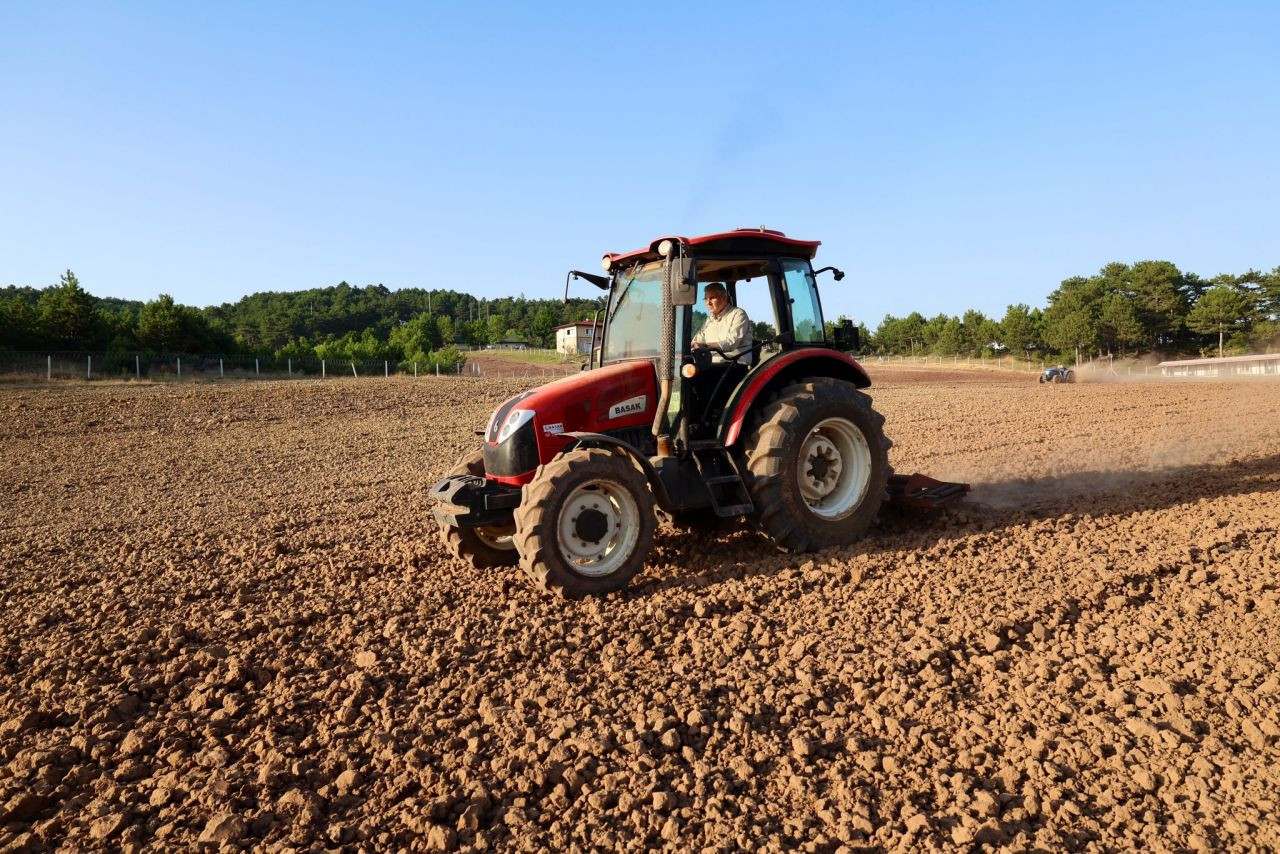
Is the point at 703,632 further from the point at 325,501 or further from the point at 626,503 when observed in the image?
the point at 325,501

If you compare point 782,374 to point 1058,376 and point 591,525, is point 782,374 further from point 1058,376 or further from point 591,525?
point 1058,376

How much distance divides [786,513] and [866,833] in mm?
2917

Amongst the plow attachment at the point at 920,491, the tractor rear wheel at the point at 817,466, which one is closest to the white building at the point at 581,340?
the tractor rear wheel at the point at 817,466

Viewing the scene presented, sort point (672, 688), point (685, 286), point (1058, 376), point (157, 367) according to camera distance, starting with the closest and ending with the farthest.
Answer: point (672, 688)
point (685, 286)
point (157, 367)
point (1058, 376)

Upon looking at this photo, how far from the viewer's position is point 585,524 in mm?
4762

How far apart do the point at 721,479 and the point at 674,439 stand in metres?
0.42

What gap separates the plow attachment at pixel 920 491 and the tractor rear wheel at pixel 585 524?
96.1 inches

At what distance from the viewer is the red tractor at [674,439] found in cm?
476

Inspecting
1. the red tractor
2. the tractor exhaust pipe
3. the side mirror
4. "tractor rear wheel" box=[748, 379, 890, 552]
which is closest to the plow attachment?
the red tractor

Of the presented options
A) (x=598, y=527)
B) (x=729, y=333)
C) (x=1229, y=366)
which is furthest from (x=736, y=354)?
(x=1229, y=366)

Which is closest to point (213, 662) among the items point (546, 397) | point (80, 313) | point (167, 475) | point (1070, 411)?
point (546, 397)

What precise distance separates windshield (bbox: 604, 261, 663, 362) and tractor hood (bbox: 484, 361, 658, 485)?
226 millimetres

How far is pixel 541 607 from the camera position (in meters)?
4.63

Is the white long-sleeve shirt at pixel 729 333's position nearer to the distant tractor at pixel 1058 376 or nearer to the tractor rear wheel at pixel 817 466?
the tractor rear wheel at pixel 817 466
